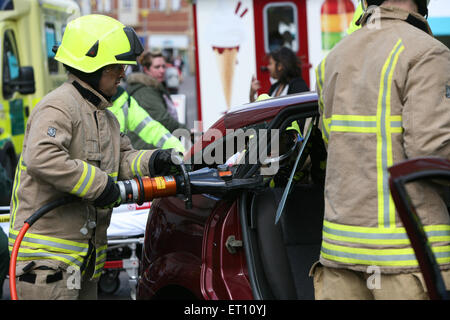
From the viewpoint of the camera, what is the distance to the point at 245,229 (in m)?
3.08

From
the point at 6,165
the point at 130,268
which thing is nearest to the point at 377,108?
the point at 130,268

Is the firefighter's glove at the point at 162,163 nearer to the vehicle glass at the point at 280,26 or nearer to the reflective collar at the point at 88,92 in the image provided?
the reflective collar at the point at 88,92

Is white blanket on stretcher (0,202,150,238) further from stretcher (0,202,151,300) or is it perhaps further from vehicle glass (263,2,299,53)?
vehicle glass (263,2,299,53)

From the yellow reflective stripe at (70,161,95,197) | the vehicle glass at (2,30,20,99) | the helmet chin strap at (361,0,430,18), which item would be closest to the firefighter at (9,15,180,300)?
the yellow reflective stripe at (70,161,95,197)

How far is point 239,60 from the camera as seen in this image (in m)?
9.44

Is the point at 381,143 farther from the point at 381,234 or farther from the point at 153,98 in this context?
the point at 153,98

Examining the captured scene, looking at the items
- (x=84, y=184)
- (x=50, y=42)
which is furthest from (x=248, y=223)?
(x=50, y=42)

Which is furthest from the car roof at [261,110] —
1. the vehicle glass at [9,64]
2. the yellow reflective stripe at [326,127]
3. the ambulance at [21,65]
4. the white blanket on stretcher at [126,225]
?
the vehicle glass at [9,64]

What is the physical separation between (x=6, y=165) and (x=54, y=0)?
3080mm

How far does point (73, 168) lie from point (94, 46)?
58 cm

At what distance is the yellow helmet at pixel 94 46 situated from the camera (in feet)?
10.9

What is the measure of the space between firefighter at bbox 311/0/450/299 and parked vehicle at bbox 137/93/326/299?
48 centimetres

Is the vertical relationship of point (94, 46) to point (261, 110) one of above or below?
above
